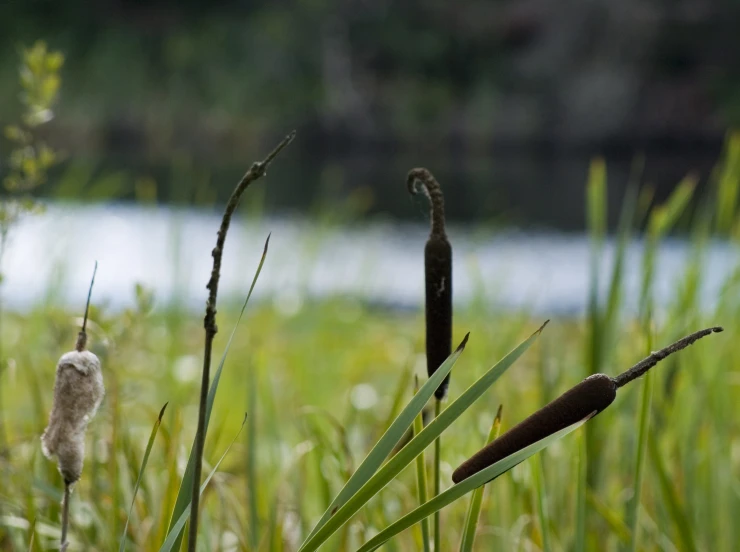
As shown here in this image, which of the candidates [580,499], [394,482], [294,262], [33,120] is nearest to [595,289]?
[394,482]

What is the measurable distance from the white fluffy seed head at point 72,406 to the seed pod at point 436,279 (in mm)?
152

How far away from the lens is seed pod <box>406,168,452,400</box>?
382mm

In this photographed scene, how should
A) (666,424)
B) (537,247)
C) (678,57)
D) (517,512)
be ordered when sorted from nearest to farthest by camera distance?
(517,512), (666,424), (537,247), (678,57)

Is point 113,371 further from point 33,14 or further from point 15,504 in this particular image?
point 33,14

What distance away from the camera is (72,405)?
361 mm

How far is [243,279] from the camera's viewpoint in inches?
101

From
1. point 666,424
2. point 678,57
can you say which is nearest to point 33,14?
point 678,57

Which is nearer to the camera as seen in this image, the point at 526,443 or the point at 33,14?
the point at 526,443

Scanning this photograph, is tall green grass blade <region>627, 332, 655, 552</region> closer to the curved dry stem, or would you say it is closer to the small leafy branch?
the curved dry stem

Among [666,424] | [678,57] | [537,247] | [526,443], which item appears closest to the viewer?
[526,443]

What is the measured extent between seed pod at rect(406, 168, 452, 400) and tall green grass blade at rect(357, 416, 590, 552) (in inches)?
3.1

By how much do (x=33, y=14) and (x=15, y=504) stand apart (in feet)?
96.8

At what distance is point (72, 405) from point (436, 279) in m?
0.17

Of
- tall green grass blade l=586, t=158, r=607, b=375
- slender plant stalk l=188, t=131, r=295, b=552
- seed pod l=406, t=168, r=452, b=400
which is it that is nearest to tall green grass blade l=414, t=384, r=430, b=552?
seed pod l=406, t=168, r=452, b=400
